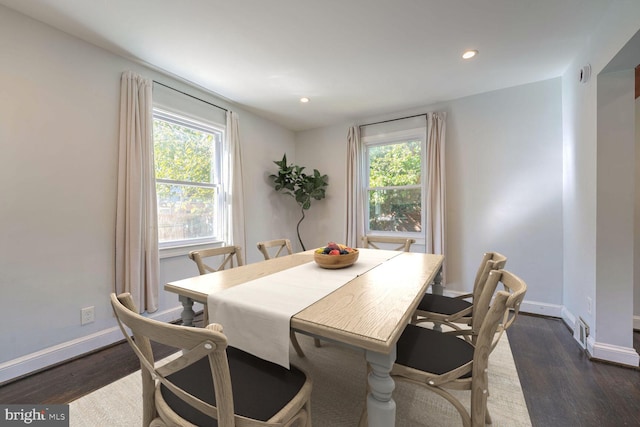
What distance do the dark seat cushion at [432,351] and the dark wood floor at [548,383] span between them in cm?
69

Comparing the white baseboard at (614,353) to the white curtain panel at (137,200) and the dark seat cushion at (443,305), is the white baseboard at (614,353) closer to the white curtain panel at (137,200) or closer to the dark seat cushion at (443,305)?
the dark seat cushion at (443,305)

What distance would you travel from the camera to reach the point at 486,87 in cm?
289

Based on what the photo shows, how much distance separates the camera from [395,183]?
12.1 ft

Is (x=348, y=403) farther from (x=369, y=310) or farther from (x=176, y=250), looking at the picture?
(x=176, y=250)

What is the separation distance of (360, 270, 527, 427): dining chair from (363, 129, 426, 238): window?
2.37m

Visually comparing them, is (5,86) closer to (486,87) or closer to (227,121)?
(227,121)

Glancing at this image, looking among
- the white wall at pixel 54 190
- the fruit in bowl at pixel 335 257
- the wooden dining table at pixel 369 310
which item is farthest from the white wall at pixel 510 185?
the white wall at pixel 54 190

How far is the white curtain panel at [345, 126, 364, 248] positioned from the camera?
3.76 m

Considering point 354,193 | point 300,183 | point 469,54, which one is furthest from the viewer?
point 300,183

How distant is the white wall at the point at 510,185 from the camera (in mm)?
2738

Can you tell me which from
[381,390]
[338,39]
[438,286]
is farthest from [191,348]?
[338,39]

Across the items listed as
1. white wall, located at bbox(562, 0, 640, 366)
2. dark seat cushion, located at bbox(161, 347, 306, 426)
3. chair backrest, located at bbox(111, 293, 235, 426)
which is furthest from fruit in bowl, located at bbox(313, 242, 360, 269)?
white wall, located at bbox(562, 0, 640, 366)

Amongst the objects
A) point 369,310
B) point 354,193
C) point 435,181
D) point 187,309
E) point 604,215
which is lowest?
point 187,309

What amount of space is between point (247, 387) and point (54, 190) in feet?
7.04
